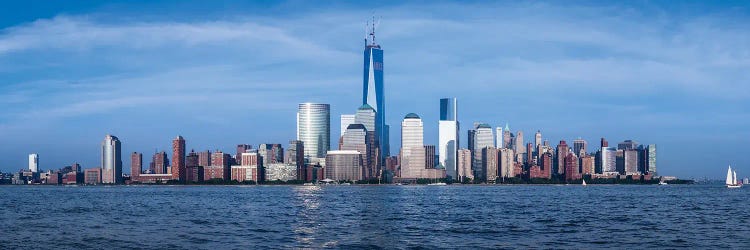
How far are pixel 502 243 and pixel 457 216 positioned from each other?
1105 inches

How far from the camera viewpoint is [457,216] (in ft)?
263

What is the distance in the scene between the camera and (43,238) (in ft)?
186

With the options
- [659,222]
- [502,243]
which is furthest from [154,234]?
[659,222]

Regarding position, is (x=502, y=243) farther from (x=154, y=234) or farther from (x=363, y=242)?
(x=154, y=234)

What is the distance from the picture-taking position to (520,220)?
7294 cm

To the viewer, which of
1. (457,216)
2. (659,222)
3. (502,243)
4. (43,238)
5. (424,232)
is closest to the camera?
(502,243)

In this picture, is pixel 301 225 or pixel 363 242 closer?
pixel 363 242

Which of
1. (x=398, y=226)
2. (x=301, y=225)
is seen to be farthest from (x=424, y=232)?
(x=301, y=225)

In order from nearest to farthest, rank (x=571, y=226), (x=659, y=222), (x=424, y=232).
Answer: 1. (x=424, y=232)
2. (x=571, y=226)
3. (x=659, y=222)

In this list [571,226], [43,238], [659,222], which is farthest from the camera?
[659,222]

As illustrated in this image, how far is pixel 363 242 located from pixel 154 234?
53.1 feet

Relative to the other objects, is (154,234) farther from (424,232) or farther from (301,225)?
(424,232)

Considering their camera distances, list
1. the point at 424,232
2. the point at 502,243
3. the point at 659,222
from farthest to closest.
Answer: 1. the point at 659,222
2. the point at 424,232
3. the point at 502,243

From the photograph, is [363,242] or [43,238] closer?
[363,242]
